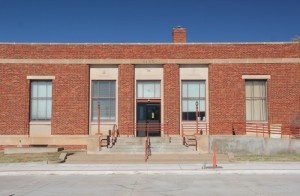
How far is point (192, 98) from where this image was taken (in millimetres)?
28312

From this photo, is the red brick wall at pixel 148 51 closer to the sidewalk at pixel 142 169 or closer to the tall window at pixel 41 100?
the tall window at pixel 41 100

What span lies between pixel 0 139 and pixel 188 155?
42.8 feet

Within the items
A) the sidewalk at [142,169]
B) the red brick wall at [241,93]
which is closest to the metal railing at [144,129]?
the red brick wall at [241,93]

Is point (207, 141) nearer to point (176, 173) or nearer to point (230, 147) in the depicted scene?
point (230, 147)

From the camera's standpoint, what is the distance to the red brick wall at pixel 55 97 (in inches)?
1091

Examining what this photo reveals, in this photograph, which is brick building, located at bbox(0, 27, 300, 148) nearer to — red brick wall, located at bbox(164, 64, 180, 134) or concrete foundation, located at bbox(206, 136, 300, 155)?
red brick wall, located at bbox(164, 64, 180, 134)

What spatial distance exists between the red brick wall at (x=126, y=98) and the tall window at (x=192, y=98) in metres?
3.62

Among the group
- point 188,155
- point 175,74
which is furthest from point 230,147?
point 175,74

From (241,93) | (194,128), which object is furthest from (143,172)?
(241,93)

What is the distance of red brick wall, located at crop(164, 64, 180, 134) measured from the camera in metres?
27.7

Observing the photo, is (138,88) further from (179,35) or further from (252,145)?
(252,145)
